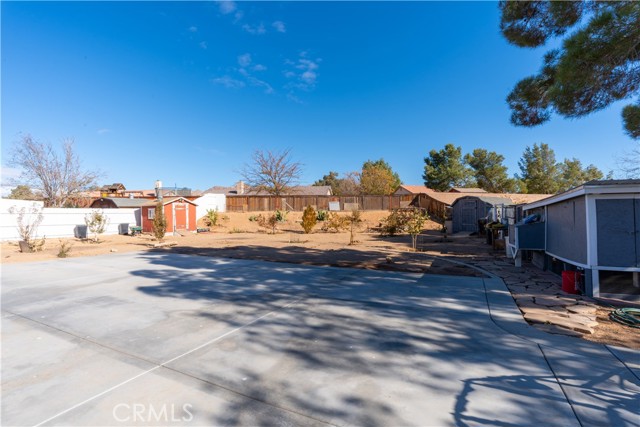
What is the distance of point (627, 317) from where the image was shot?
4082 mm

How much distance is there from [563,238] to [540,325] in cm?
329

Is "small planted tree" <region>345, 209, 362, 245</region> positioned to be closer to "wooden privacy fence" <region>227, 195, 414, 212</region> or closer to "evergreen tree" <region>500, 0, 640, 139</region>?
"wooden privacy fence" <region>227, 195, 414, 212</region>

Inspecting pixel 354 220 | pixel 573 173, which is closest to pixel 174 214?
pixel 354 220

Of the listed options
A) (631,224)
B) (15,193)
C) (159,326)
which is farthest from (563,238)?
(15,193)

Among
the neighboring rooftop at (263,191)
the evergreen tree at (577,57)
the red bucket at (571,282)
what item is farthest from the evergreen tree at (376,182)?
the red bucket at (571,282)

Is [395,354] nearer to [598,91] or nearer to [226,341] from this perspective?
[226,341]

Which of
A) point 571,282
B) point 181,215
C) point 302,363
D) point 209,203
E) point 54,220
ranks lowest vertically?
point 302,363

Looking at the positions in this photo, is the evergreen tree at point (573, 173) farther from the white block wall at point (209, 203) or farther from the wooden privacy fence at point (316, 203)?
the white block wall at point (209, 203)

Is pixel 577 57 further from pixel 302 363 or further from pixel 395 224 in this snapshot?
pixel 395 224

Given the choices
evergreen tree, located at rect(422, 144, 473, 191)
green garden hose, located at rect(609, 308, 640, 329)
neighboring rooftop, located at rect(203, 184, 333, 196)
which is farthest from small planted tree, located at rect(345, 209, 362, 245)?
evergreen tree, located at rect(422, 144, 473, 191)

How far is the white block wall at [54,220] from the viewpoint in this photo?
700 inches

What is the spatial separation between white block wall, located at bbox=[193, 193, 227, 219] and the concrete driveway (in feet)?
82.4

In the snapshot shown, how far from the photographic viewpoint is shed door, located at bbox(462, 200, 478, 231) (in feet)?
67.4

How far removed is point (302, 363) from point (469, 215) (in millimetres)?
20872
